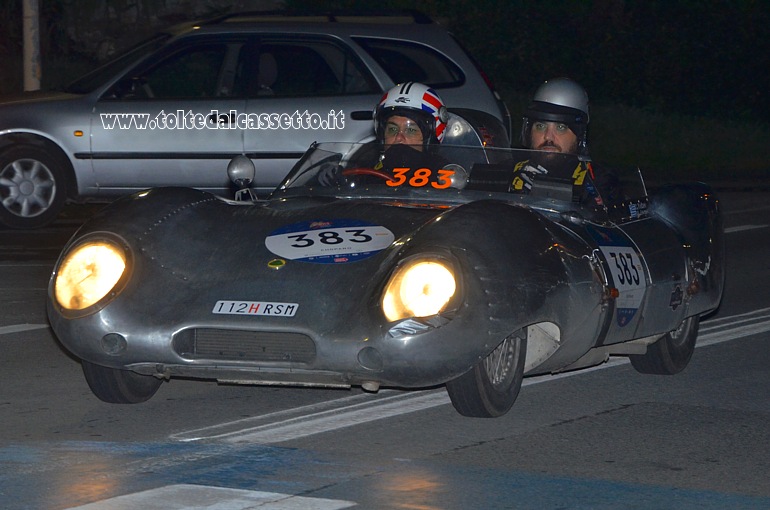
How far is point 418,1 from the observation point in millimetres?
27312

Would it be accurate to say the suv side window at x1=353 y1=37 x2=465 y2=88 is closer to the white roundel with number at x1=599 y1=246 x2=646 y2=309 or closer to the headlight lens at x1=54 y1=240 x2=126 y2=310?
the white roundel with number at x1=599 y1=246 x2=646 y2=309

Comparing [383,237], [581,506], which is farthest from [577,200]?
[581,506]

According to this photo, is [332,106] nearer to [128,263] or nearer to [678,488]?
[128,263]

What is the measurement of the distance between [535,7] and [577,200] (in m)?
19.9

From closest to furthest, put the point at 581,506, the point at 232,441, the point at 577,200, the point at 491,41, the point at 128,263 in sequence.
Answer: the point at 581,506
the point at 232,441
the point at 128,263
the point at 577,200
the point at 491,41

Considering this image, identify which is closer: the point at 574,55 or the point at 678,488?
the point at 678,488

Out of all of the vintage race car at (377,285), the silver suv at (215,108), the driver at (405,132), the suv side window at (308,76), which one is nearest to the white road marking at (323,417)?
the vintage race car at (377,285)

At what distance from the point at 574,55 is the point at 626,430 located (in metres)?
20.7

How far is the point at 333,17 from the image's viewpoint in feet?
46.3

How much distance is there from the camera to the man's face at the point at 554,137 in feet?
26.5

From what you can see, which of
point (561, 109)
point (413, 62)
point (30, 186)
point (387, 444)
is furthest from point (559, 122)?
point (30, 186)

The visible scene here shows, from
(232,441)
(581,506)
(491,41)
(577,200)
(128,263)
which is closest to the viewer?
(581,506)

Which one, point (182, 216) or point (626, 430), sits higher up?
point (182, 216)

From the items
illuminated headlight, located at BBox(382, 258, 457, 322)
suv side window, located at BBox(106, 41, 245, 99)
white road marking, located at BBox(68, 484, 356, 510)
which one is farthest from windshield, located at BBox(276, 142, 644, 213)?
suv side window, located at BBox(106, 41, 245, 99)
